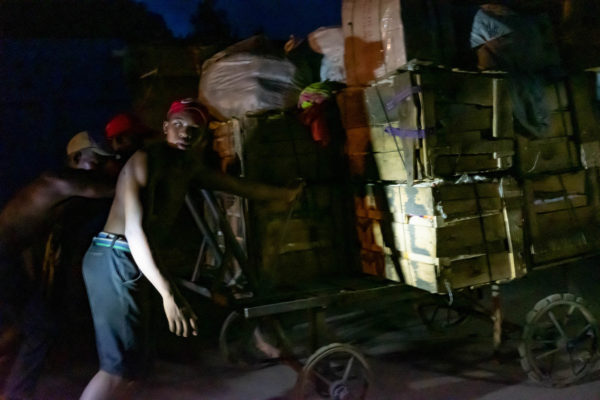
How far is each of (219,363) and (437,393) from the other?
191 cm

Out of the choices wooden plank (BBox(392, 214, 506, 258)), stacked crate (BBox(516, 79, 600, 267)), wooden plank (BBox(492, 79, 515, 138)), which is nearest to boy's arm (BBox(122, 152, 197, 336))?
wooden plank (BBox(392, 214, 506, 258))

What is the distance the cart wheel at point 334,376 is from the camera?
301 cm

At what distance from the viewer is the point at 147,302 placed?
2.65 m

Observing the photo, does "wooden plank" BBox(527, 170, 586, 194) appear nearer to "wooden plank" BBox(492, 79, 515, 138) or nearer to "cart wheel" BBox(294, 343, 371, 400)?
"wooden plank" BBox(492, 79, 515, 138)

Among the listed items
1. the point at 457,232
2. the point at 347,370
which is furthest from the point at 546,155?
the point at 347,370

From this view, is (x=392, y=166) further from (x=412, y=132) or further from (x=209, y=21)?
(x=209, y=21)

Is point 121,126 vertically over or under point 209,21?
under

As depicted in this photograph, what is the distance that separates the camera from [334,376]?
126 inches

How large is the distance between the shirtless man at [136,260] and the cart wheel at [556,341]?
8.07 ft

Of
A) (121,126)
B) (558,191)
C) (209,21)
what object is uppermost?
(209,21)

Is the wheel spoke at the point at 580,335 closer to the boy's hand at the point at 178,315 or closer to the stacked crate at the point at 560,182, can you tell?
the stacked crate at the point at 560,182

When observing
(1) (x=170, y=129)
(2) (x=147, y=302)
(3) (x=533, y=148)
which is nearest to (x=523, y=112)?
(3) (x=533, y=148)

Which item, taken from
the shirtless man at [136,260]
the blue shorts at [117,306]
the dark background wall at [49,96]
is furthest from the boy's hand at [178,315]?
the dark background wall at [49,96]

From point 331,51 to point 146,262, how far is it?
259cm
